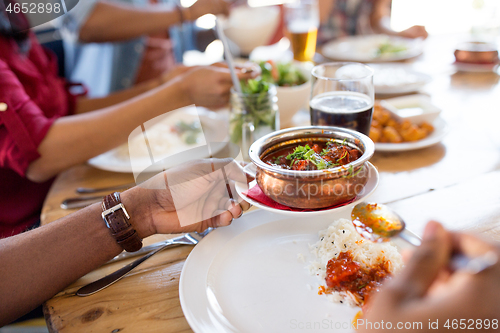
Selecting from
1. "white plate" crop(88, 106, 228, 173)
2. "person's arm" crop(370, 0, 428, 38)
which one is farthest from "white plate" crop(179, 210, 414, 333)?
"person's arm" crop(370, 0, 428, 38)

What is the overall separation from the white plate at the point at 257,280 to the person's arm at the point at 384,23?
92.5 inches

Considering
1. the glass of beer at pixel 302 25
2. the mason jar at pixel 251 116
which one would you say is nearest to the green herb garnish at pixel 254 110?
the mason jar at pixel 251 116

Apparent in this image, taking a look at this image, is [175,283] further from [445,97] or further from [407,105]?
[445,97]

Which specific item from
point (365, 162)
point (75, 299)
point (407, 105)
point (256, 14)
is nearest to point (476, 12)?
point (256, 14)

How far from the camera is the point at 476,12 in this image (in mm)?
5641

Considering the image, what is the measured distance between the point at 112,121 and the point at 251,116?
1.92ft

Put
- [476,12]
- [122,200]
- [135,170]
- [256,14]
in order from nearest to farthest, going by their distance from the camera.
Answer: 1. [122,200]
2. [135,170]
3. [256,14]
4. [476,12]

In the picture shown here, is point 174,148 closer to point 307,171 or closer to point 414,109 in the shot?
point 307,171

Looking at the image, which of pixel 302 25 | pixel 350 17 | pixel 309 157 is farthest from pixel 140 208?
pixel 350 17

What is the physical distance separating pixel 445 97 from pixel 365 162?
126cm

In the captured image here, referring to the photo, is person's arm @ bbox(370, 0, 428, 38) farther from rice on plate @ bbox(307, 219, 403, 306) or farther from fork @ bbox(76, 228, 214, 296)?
fork @ bbox(76, 228, 214, 296)

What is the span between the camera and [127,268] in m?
0.85

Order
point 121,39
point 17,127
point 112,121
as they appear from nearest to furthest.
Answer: point 17,127 → point 112,121 → point 121,39

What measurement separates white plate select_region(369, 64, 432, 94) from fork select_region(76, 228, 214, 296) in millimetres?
1220
